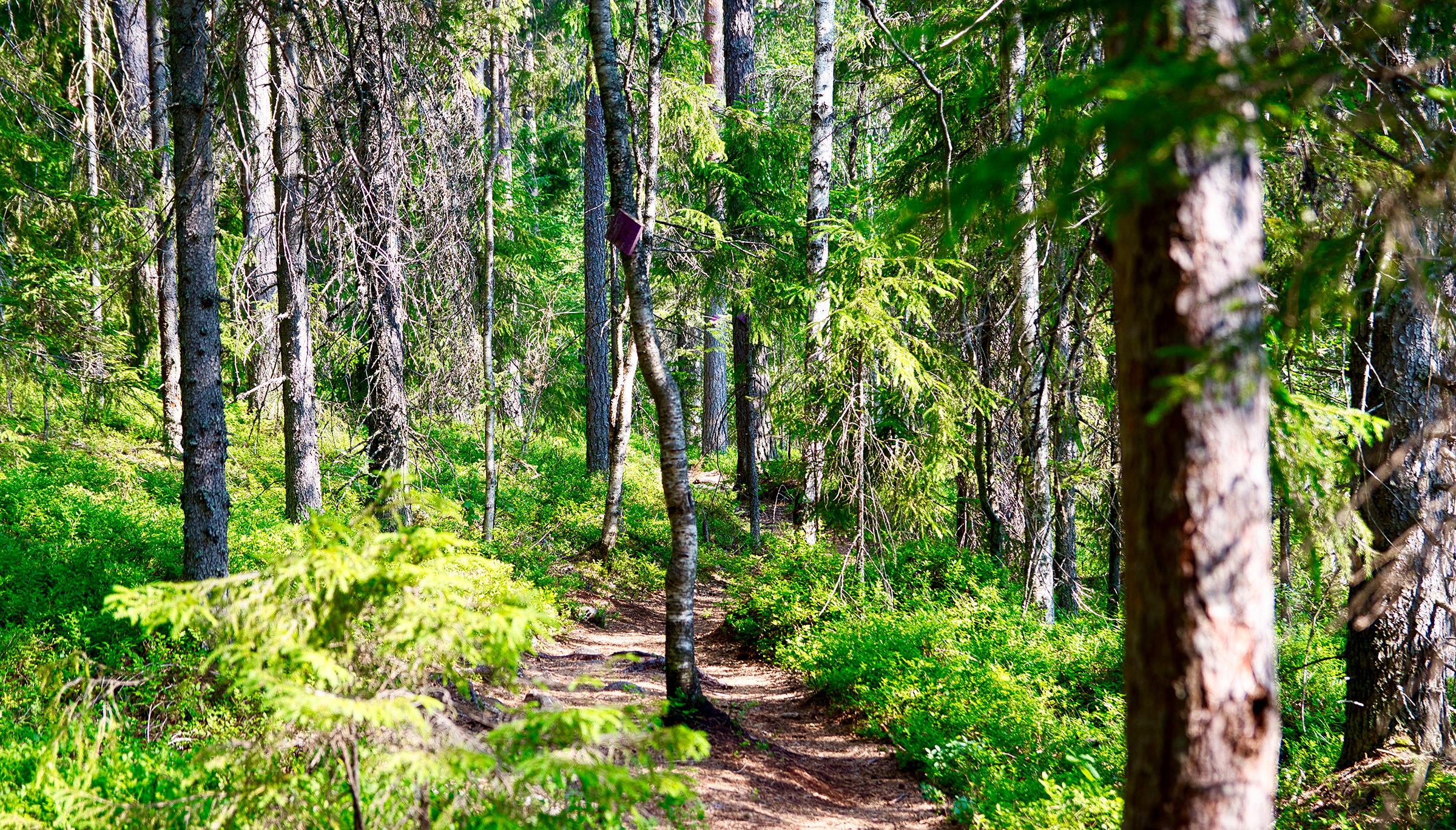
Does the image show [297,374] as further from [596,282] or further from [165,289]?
[596,282]

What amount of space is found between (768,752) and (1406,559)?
14.1 ft

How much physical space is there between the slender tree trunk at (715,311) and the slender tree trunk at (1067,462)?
4.43m

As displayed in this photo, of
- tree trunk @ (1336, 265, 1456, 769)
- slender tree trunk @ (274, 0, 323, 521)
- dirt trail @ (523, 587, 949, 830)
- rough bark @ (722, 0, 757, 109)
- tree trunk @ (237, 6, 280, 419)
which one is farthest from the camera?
rough bark @ (722, 0, 757, 109)

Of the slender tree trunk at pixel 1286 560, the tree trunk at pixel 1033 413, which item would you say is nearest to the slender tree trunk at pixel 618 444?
the tree trunk at pixel 1033 413

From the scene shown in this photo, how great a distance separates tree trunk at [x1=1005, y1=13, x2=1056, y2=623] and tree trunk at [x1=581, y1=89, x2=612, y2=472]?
24.6 ft

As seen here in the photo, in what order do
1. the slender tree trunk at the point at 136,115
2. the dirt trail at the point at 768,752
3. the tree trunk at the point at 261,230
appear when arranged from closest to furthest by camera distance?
the dirt trail at the point at 768,752, the tree trunk at the point at 261,230, the slender tree trunk at the point at 136,115

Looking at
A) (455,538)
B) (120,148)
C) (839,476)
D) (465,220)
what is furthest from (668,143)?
(455,538)

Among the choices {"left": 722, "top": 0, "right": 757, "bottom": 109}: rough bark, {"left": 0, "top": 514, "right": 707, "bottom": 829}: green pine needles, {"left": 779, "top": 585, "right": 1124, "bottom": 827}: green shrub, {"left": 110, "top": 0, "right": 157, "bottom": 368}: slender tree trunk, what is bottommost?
{"left": 779, "top": 585, "right": 1124, "bottom": 827}: green shrub

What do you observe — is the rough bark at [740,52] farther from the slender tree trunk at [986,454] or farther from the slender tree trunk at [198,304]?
the slender tree trunk at [198,304]

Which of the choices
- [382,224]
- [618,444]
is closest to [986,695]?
[382,224]

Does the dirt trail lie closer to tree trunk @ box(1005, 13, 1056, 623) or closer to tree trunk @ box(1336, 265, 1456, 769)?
tree trunk @ box(1005, 13, 1056, 623)

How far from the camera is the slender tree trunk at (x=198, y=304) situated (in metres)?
5.00

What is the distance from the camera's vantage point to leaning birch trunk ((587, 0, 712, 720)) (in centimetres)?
603

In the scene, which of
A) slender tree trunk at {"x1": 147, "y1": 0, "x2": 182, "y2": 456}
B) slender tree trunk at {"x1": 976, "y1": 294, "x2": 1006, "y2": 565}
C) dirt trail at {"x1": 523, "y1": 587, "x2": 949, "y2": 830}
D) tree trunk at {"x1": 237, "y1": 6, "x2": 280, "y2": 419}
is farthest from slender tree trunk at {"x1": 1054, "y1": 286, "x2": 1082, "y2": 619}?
slender tree trunk at {"x1": 147, "y1": 0, "x2": 182, "y2": 456}
